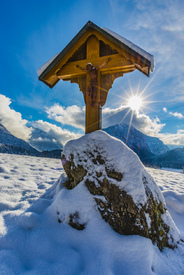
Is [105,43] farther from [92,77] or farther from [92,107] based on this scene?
[92,107]

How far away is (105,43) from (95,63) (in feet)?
1.62

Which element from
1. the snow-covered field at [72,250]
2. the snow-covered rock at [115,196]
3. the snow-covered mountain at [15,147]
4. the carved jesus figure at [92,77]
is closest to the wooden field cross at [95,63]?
the carved jesus figure at [92,77]

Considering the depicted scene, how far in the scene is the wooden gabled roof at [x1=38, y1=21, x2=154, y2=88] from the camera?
2891mm

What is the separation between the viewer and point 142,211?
1.93 metres

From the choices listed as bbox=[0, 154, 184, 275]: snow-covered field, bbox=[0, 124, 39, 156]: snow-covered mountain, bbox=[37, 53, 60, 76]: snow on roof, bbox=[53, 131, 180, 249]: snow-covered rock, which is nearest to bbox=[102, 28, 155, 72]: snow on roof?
bbox=[37, 53, 60, 76]: snow on roof

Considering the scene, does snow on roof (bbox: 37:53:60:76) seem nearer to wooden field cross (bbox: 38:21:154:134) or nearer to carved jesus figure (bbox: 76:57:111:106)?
wooden field cross (bbox: 38:21:154:134)

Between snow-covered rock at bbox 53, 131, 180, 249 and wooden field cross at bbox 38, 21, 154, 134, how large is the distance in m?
1.01

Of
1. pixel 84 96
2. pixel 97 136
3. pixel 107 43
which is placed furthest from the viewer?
pixel 84 96

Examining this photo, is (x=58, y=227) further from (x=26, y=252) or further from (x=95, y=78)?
(x=95, y=78)

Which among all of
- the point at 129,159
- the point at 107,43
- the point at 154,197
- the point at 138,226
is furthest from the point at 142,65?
the point at 138,226

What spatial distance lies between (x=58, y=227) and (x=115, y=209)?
89 cm

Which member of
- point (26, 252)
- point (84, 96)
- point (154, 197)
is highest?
point (84, 96)

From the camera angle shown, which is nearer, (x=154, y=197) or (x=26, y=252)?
(x=26, y=252)

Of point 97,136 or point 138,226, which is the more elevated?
point 97,136
